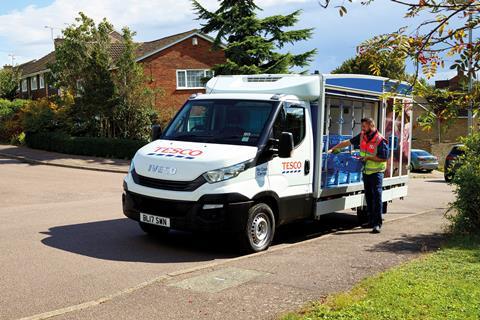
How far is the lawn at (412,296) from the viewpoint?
4469 mm

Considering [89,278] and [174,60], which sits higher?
[174,60]

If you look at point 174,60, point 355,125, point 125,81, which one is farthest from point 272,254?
point 174,60

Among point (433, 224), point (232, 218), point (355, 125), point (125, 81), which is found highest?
point (125, 81)

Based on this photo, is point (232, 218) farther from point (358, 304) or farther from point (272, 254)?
point (358, 304)

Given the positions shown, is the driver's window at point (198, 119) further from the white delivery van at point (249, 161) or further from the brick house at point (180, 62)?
the brick house at point (180, 62)

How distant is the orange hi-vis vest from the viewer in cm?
902

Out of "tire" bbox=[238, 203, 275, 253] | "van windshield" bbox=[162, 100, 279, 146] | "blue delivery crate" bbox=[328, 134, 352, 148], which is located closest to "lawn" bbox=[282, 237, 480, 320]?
"tire" bbox=[238, 203, 275, 253]

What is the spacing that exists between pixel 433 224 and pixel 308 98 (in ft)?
13.7

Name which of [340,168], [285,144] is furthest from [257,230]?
[340,168]

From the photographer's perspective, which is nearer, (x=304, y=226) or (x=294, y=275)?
(x=294, y=275)

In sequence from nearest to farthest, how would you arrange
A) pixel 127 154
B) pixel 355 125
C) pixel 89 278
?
1. pixel 89 278
2. pixel 355 125
3. pixel 127 154

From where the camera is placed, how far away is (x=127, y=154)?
23891 mm

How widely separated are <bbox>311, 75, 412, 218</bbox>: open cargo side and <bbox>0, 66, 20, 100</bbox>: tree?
47013 millimetres

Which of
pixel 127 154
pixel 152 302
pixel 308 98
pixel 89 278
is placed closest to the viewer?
pixel 152 302
